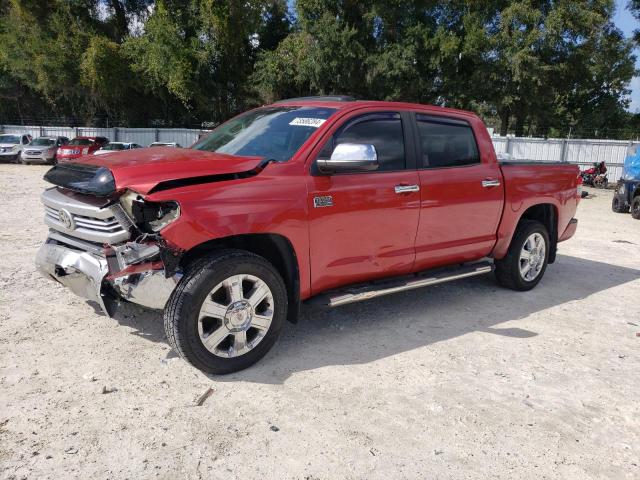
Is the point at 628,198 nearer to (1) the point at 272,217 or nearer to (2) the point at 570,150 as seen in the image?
(2) the point at 570,150

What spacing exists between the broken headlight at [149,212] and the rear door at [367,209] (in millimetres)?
1004

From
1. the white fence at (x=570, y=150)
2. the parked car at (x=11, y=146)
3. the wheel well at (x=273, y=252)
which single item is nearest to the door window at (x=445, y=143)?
the wheel well at (x=273, y=252)

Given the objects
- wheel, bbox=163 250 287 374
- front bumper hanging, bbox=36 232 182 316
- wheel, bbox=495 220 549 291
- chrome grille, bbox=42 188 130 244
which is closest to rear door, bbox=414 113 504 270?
wheel, bbox=495 220 549 291

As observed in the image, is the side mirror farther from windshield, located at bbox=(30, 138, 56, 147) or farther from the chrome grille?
windshield, located at bbox=(30, 138, 56, 147)

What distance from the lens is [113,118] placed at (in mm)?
36719

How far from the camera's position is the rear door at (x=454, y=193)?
4.75 meters

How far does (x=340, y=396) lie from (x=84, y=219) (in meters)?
2.10

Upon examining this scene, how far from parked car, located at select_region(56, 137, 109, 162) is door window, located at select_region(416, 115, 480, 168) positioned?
22634mm

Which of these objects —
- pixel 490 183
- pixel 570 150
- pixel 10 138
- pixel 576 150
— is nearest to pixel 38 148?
pixel 10 138

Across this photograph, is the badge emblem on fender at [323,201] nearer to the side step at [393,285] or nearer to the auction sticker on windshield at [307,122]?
the auction sticker on windshield at [307,122]

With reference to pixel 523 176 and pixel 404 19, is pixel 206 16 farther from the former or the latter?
pixel 523 176

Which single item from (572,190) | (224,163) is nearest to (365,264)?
(224,163)

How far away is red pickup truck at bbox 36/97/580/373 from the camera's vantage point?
3.43 m

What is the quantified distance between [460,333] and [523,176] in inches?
77.3
